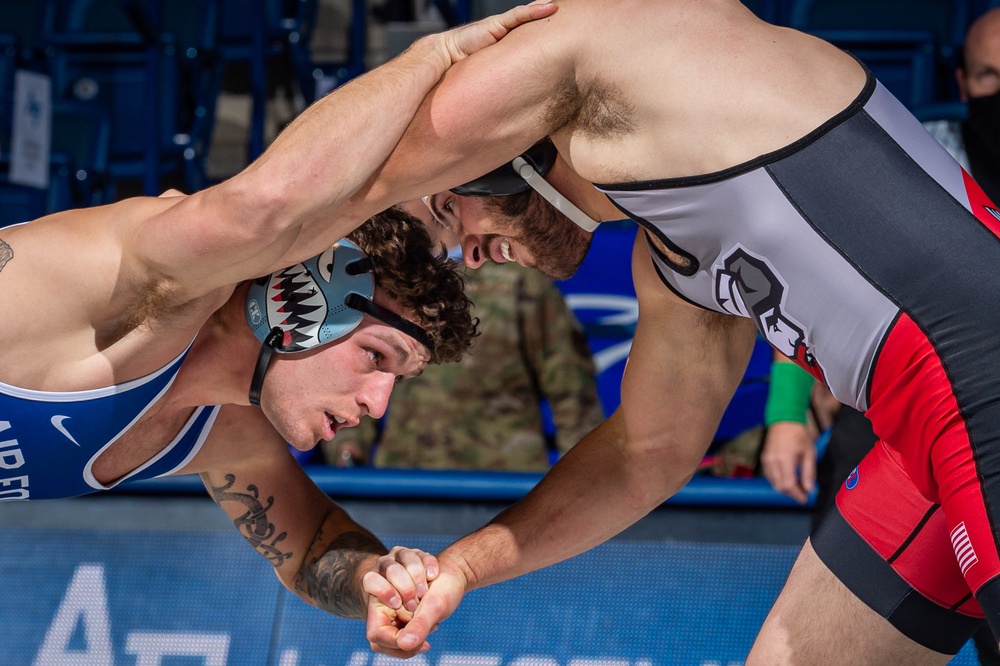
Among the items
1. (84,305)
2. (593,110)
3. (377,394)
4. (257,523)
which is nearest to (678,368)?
(377,394)

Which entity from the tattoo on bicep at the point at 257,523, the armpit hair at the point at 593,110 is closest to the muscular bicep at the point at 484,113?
the armpit hair at the point at 593,110

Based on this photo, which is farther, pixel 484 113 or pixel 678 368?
pixel 678 368

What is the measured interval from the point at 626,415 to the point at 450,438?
933 mm

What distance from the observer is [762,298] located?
1.97 metres

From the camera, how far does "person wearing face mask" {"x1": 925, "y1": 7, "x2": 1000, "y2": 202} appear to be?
316 cm

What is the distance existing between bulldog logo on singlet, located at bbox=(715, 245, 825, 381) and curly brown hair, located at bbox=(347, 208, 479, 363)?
31.3 inches

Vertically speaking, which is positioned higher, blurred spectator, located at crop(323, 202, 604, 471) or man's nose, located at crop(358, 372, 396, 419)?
man's nose, located at crop(358, 372, 396, 419)

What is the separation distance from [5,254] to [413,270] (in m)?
0.89

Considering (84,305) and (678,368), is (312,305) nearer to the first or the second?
(84,305)

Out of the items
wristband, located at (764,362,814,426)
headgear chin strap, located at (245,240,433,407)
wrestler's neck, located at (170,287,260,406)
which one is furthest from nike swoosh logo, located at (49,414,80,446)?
wristband, located at (764,362,814,426)

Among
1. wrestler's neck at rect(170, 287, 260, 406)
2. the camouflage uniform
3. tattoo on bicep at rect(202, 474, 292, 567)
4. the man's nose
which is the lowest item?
the camouflage uniform

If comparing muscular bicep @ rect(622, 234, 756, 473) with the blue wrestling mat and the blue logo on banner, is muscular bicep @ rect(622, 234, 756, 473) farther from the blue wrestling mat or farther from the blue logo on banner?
the blue wrestling mat

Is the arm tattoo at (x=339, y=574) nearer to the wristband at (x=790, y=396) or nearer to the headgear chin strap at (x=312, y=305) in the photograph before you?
the headgear chin strap at (x=312, y=305)

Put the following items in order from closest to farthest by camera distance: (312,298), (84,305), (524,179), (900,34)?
(84,305) < (524,179) < (312,298) < (900,34)
